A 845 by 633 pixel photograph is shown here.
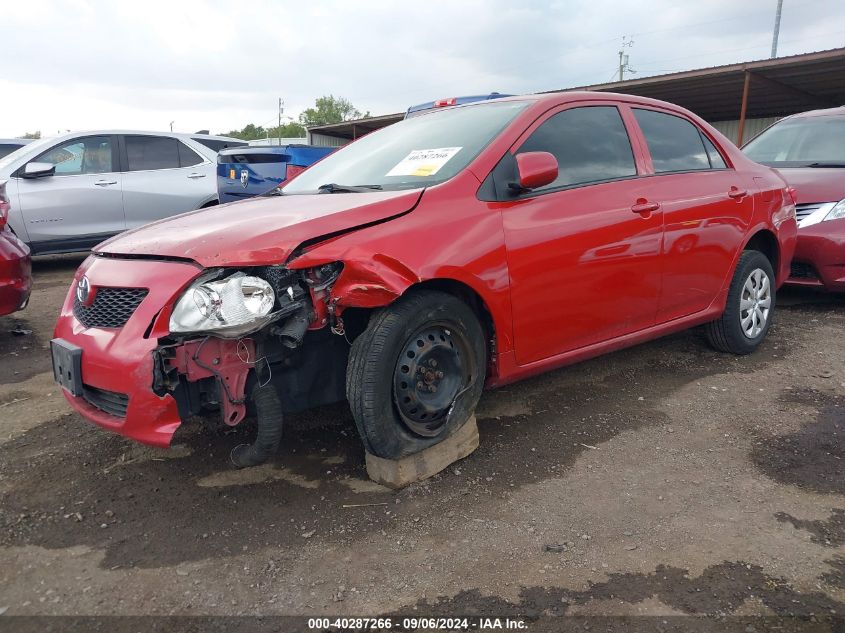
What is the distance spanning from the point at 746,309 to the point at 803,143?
3.00 meters

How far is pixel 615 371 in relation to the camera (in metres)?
4.29

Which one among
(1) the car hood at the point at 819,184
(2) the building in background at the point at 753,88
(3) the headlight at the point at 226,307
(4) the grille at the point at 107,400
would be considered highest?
(2) the building in background at the point at 753,88

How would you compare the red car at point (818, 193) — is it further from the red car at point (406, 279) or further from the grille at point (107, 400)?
the grille at point (107, 400)

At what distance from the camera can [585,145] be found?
11.5ft

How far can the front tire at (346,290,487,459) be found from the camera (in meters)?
2.61

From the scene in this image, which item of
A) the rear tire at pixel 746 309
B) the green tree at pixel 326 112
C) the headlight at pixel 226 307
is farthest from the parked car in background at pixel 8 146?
the green tree at pixel 326 112

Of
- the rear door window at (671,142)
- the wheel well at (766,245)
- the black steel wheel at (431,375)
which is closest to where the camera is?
the black steel wheel at (431,375)

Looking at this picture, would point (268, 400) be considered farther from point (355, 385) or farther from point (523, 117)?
point (523, 117)

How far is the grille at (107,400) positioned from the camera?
256 cm

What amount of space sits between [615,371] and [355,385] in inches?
88.7

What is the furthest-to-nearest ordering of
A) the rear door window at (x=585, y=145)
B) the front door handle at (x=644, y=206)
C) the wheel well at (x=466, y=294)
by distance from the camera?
the front door handle at (x=644, y=206) → the rear door window at (x=585, y=145) → the wheel well at (x=466, y=294)

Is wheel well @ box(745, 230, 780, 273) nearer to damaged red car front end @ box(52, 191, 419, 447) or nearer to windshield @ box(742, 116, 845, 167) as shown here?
windshield @ box(742, 116, 845, 167)

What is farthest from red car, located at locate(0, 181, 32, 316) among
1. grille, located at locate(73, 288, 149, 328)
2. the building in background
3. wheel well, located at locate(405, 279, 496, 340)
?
the building in background

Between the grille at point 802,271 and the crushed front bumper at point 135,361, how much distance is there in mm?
5191
